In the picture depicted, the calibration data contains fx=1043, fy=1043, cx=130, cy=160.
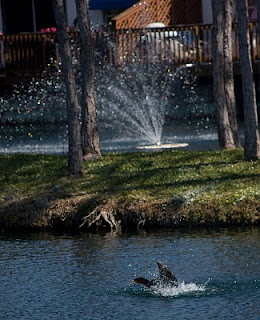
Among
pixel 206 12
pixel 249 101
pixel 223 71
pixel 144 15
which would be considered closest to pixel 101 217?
pixel 249 101

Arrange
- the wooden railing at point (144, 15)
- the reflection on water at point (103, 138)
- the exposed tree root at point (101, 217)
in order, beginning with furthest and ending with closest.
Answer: the wooden railing at point (144, 15)
the reflection on water at point (103, 138)
the exposed tree root at point (101, 217)

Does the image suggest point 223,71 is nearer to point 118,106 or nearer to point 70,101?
point 70,101

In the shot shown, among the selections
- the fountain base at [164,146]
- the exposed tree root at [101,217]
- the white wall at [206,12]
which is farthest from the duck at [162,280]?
the white wall at [206,12]

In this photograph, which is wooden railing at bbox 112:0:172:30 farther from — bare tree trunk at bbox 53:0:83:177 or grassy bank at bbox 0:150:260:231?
bare tree trunk at bbox 53:0:83:177

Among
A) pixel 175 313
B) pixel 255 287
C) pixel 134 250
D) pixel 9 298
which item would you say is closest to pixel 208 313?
pixel 175 313

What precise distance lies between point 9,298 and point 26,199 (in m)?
6.39

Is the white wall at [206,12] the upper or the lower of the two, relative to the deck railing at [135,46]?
upper

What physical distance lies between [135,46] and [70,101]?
1248cm

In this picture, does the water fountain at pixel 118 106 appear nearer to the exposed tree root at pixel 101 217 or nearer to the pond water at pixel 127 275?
the exposed tree root at pixel 101 217

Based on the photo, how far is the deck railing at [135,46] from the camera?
34.9 meters

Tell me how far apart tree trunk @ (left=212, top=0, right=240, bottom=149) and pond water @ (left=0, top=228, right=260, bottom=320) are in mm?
6804

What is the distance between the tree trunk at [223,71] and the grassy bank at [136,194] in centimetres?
172

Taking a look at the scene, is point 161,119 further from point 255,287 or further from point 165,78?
point 255,287

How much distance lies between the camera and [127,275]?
16703 millimetres
